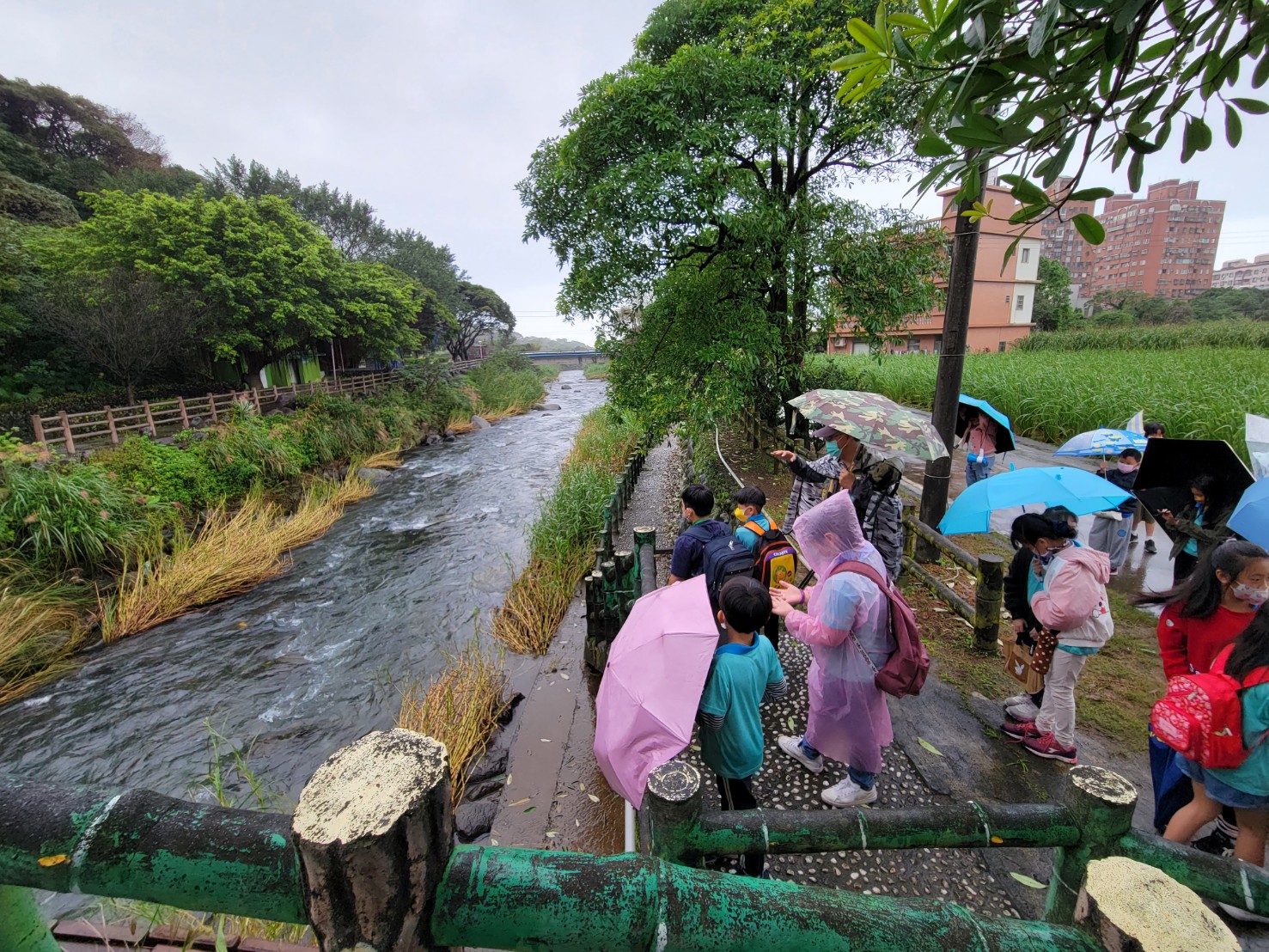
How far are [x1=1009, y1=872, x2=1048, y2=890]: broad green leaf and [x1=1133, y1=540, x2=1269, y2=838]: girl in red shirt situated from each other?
1.97 feet

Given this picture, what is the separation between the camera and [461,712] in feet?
13.7

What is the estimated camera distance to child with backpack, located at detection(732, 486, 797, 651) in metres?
3.25

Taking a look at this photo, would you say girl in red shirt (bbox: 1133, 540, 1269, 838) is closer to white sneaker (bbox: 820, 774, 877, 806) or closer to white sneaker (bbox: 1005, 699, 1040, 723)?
white sneaker (bbox: 1005, 699, 1040, 723)

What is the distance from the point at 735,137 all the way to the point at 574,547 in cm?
545

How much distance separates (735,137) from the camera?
21.3 feet

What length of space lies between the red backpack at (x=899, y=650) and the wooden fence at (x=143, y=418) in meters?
12.0

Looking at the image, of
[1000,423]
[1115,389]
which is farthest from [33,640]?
[1115,389]

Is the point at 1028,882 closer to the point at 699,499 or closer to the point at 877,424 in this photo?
the point at 699,499

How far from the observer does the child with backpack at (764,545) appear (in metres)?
3.25

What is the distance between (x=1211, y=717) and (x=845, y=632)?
1268mm

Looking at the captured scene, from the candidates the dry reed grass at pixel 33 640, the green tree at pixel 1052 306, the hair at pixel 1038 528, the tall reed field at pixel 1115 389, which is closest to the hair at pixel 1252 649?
the hair at pixel 1038 528

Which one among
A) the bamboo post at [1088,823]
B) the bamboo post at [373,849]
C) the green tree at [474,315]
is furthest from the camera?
the green tree at [474,315]

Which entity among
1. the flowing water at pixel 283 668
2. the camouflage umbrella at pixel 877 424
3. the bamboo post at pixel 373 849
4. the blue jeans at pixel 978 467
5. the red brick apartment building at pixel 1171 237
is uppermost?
the red brick apartment building at pixel 1171 237

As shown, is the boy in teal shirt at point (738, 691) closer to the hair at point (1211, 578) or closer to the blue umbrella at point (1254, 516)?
the hair at point (1211, 578)
